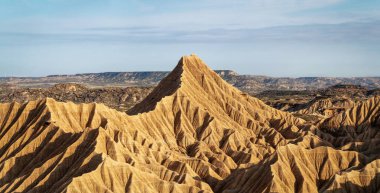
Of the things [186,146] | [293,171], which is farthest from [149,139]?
[293,171]

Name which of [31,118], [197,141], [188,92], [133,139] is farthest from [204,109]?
[31,118]

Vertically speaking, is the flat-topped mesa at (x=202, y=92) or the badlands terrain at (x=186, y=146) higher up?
the flat-topped mesa at (x=202, y=92)

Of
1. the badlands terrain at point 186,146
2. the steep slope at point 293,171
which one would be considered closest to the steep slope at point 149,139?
the badlands terrain at point 186,146

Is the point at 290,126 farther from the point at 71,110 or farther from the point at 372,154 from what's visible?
the point at 71,110

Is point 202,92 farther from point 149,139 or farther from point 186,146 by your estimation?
point 149,139

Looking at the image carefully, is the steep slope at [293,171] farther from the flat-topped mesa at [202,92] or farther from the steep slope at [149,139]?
the flat-topped mesa at [202,92]

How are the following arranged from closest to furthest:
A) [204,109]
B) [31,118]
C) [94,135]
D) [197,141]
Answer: [94,135] → [31,118] → [197,141] → [204,109]

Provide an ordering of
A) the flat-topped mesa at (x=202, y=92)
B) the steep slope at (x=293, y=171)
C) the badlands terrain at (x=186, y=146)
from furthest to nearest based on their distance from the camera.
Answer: the flat-topped mesa at (x=202, y=92)
the steep slope at (x=293, y=171)
the badlands terrain at (x=186, y=146)

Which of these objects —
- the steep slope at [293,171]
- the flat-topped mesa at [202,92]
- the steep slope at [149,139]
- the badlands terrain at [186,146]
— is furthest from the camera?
the flat-topped mesa at [202,92]
